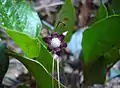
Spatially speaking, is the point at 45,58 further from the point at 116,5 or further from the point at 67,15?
the point at 116,5

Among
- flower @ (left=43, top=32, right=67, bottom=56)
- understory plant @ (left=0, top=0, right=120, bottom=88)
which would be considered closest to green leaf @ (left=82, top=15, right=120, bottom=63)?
understory plant @ (left=0, top=0, right=120, bottom=88)

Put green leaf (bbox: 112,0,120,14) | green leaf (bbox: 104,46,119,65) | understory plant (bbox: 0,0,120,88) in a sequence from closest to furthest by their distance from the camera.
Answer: understory plant (bbox: 0,0,120,88)
green leaf (bbox: 104,46,119,65)
green leaf (bbox: 112,0,120,14)

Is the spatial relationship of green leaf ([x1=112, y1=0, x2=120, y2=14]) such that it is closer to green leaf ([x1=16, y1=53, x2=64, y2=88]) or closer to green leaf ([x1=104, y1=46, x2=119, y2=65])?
green leaf ([x1=104, y1=46, x2=119, y2=65])

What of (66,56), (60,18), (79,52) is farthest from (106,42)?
(66,56)

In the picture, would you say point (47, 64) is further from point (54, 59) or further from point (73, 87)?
point (73, 87)

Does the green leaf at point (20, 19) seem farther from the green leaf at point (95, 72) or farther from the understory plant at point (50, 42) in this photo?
the green leaf at point (95, 72)

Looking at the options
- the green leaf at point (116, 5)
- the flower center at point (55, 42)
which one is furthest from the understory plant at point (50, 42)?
the green leaf at point (116, 5)
